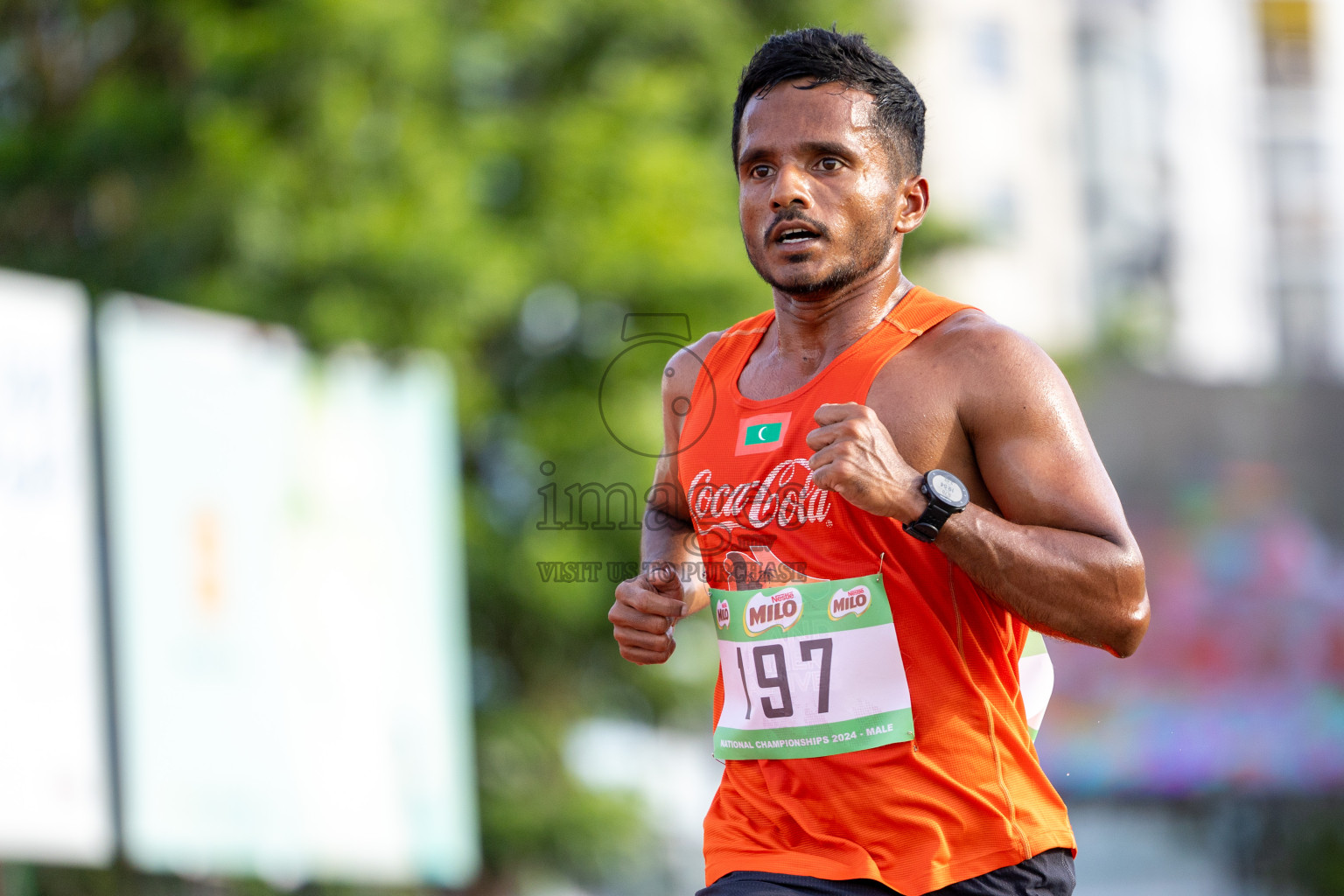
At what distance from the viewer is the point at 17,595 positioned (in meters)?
6.56

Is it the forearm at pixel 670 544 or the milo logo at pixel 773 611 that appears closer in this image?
the milo logo at pixel 773 611

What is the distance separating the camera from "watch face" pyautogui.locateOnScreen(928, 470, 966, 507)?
228cm

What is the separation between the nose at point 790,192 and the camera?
254 centimetres

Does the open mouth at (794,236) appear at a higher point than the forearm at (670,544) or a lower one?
higher

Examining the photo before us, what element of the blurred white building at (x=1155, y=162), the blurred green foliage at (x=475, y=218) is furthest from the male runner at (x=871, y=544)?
the blurred white building at (x=1155, y=162)

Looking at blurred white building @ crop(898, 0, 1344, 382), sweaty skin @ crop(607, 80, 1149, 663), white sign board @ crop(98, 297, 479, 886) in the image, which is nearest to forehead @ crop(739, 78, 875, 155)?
sweaty skin @ crop(607, 80, 1149, 663)

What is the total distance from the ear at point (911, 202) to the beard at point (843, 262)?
0.05 metres

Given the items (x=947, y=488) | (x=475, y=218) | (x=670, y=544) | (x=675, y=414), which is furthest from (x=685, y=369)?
(x=475, y=218)

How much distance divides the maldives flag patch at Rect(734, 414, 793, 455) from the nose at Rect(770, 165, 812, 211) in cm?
34

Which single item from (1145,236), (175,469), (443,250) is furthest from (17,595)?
(1145,236)

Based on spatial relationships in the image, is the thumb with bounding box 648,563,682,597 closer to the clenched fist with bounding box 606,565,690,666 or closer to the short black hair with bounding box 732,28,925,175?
the clenched fist with bounding box 606,565,690,666

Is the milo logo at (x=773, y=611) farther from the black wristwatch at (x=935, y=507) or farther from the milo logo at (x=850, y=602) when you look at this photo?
the black wristwatch at (x=935, y=507)

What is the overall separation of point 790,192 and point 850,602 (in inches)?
→ 25.8

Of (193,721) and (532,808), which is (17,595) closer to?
(193,721)
